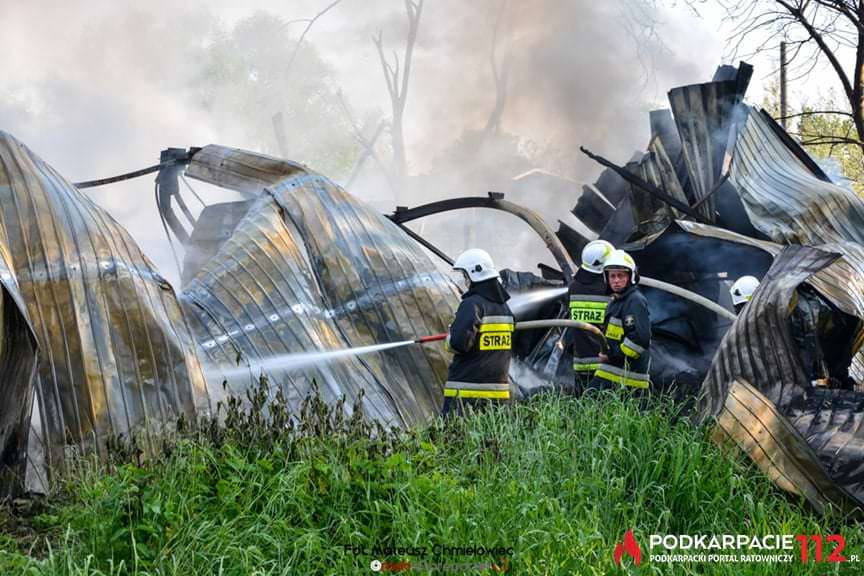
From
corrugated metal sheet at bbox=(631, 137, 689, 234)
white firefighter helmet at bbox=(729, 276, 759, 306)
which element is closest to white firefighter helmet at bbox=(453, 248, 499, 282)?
white firefighter helmet at bbox=(729, 276, 759, 306)

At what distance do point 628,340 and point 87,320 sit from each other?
3792mm

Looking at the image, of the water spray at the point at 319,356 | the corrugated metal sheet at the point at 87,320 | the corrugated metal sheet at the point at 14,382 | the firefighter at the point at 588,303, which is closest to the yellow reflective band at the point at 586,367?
the firefighter at the point at 588,303

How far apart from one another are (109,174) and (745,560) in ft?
64.4

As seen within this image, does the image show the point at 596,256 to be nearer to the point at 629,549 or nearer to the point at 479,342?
the point at 479,342

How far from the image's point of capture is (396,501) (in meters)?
4.93

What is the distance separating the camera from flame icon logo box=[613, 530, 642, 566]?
4.79 meters

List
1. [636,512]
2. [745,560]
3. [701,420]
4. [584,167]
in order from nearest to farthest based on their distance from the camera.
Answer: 1. [745,560]
2. [636,512]
3. [701,420]
4. [584,167]

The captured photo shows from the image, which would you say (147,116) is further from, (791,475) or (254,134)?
(791,475)

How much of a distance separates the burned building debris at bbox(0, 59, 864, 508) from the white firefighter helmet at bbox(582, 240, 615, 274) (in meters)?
1.08

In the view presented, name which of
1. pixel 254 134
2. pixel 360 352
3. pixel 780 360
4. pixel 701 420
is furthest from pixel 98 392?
pixel 254 134

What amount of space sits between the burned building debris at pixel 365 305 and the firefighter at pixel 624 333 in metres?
0.63

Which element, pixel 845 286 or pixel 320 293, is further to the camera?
pixel 320 293

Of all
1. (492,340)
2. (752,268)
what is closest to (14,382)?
(492,340)

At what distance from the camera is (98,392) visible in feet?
19.9
